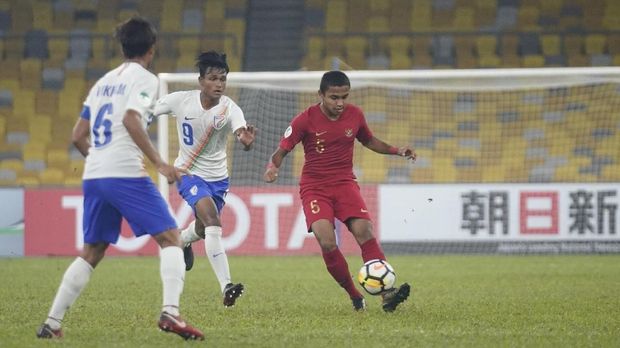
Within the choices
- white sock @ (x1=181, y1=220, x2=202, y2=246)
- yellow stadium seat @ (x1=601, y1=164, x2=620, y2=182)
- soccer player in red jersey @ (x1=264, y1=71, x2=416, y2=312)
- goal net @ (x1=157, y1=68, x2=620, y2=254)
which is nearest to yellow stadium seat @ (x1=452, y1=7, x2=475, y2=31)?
goal net @ (x1=157, y1=68, x2=620, y2=254)

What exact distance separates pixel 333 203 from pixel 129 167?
10.0 ft

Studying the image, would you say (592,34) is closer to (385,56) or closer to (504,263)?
(385,56)

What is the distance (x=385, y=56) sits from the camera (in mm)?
24016

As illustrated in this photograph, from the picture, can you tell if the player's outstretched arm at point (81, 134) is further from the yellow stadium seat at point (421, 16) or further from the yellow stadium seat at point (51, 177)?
the yellow stadium seat at point (421, 16)

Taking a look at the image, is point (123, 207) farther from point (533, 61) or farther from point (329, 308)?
point (533, 61)

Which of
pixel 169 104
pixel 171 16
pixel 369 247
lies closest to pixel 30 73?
pixel 171 16

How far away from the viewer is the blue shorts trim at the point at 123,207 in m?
7.43

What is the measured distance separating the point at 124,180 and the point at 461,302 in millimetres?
4402

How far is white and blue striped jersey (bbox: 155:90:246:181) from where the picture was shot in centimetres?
1087

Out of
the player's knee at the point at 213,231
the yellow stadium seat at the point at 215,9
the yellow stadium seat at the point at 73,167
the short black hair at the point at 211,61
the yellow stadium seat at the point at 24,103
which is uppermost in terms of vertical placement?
the yellow stadium seat at the point at 215,9

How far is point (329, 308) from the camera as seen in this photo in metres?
10.2

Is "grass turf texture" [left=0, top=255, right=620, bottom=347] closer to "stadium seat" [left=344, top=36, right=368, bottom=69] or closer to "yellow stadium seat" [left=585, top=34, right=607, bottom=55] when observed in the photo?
"yellow stadium seat" [left=585, top=34, right=607, bottom=55]

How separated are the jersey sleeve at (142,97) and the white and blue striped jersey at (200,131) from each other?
11.0 ft

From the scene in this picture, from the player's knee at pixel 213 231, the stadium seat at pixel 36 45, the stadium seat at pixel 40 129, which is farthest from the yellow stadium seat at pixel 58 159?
the player's knee at pixel 213 231
